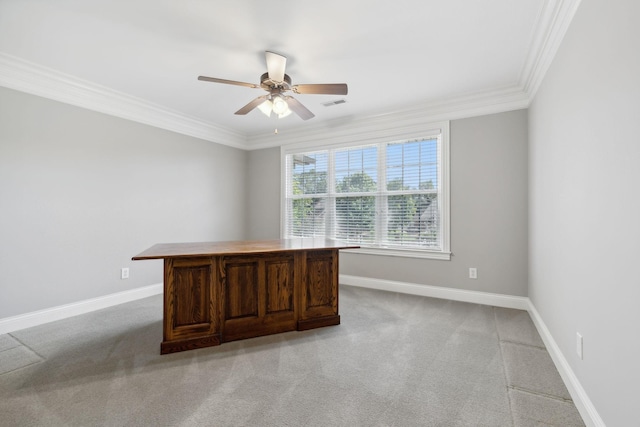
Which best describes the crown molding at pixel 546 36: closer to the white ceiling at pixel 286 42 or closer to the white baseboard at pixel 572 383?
the white ceiling at pixel 286 42

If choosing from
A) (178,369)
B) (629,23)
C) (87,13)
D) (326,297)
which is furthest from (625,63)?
(87,13)

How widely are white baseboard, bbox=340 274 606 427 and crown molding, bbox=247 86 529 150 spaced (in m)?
2.20

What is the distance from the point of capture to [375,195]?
4496 millimetres

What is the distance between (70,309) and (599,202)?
4.79m

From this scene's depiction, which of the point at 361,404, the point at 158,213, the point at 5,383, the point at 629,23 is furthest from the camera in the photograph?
the point at 158,213

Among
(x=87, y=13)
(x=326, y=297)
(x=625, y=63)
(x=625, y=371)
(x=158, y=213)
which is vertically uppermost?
(x=87, y=13)

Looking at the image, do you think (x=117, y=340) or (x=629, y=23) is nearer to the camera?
(x=629, y=23)

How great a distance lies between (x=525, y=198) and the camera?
344 cm

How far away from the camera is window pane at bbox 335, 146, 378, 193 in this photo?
14.9 feet

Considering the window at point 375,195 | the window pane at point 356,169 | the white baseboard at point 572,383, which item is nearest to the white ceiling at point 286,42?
the window at point 375,195

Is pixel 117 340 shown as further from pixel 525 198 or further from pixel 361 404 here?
pixel 525 198

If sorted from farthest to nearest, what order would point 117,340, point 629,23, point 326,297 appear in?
1. point 326,297
2. point 117,340
3. point 629,23

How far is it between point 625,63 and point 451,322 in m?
2.58

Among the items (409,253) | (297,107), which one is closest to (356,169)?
(409,253)
